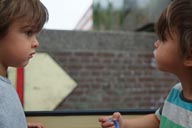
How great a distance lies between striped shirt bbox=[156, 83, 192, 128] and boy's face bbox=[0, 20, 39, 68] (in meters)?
0.44

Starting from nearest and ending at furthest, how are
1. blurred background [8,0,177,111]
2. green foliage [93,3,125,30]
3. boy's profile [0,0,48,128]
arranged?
boy's profile [0,0,48,128], blurred background [8,0,177,111], green foliage [93,3,125,30]

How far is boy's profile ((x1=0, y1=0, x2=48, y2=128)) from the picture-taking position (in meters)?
0.90

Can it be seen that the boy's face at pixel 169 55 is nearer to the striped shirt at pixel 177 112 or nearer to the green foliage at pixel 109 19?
the striped shirt at pixel 177 112

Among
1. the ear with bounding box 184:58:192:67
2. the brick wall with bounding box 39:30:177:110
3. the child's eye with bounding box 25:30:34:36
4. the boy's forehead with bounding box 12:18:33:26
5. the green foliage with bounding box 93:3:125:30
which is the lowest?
the brick wall with bounding box 39:30:177:110

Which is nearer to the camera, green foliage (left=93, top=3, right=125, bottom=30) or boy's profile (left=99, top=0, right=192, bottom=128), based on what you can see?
boy's profile (left=99, top=0, right=192, bottom=128)

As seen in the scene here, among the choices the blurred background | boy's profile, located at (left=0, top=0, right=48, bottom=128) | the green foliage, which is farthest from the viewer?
the green foliage

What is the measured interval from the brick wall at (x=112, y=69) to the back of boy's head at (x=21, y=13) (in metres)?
1.65

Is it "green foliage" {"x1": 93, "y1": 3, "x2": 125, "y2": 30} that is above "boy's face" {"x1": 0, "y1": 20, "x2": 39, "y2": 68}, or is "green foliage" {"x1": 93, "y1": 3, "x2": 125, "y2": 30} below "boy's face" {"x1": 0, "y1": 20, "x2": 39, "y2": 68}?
below

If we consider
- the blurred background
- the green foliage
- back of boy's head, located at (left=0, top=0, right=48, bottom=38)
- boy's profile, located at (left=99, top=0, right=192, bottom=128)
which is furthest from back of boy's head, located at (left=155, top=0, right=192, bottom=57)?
the green foliage

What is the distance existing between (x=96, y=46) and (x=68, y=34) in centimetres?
53

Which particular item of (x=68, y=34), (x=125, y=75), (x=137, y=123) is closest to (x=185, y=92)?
(x=137, y=123)

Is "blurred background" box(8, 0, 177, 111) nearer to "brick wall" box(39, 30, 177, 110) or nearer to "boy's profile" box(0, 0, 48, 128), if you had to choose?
"brick wall" box(39, 30, 177, 110)

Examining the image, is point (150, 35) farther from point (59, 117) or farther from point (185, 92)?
point (185, 92)

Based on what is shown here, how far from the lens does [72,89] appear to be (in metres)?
2.62
